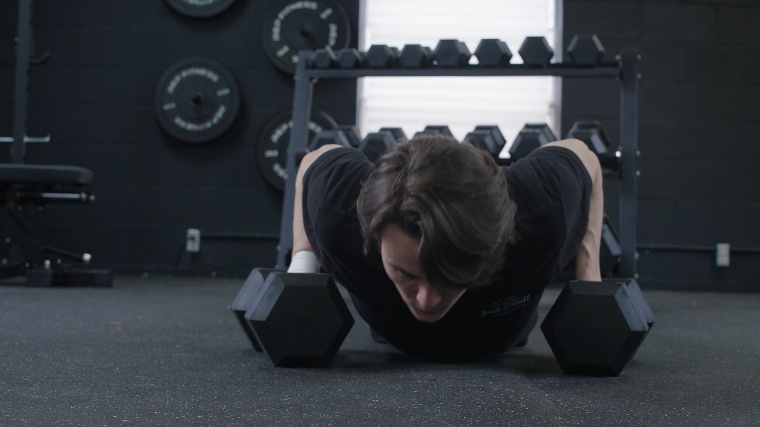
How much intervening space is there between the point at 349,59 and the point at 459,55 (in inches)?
14.1

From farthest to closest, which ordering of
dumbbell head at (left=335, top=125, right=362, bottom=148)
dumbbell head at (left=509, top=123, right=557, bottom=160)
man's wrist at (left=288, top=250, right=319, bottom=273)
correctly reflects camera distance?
dumbbell head at (left=335, top=125, right=362, bottom=148) < dumbbell head at (left=509, top=123, right=557, bottom=160) < man's wrist at (left=288, top=250, right=319, bottom=273)

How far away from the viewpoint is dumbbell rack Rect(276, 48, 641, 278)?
2439mm

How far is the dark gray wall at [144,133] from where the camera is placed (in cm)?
413

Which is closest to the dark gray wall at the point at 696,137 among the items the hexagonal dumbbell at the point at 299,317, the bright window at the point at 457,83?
the bright window at the point at 457,83

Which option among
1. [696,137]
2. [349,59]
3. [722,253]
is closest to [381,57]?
[349,59]

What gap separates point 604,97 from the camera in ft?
13.3

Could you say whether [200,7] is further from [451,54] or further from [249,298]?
[249,298]

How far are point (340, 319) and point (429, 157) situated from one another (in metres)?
0.43

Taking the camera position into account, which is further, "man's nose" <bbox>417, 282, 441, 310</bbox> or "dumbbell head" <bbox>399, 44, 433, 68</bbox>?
"dumbbell head" <bbox>399, 44, 433, 68</bbox>

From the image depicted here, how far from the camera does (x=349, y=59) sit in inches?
103

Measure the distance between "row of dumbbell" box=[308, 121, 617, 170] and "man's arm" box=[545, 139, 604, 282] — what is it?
83cm

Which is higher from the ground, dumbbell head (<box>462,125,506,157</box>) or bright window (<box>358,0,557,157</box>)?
bright window (<box>358,0,557,157</box>)

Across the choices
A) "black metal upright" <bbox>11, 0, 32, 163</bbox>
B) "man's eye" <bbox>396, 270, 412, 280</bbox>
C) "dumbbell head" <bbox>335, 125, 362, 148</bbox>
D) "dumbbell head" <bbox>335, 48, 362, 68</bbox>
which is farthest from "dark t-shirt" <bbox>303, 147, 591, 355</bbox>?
"black metal upright" <bbox>11, 0, 32, 163</bbox>

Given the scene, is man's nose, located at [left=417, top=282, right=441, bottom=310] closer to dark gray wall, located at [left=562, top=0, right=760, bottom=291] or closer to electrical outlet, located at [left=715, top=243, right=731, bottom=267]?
dark gray wall, located at [left=562, top=0, right=760, bottom=291]
